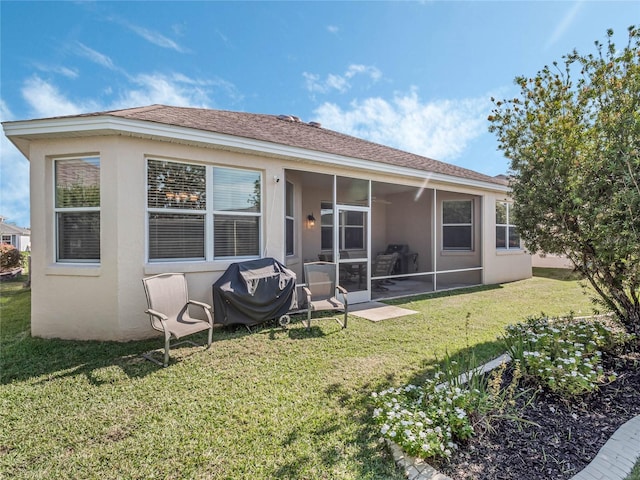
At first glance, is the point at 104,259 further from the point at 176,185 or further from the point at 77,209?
the point at 176,185

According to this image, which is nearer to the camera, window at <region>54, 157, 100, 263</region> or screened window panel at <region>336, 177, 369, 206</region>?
window at <region>54, 157, 100, 263</region>

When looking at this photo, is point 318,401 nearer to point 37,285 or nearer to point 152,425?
point 152,425

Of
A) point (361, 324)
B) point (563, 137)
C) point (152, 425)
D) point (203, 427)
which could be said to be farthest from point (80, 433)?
point (563, 137)

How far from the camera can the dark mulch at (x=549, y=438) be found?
7.36 ft

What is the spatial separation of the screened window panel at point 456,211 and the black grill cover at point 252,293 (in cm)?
809

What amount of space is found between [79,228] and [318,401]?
17.5 ft

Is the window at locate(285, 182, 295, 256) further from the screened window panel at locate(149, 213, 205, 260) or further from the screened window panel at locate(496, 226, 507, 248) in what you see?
the screened window panel at locate(496, 226, 507, 248)

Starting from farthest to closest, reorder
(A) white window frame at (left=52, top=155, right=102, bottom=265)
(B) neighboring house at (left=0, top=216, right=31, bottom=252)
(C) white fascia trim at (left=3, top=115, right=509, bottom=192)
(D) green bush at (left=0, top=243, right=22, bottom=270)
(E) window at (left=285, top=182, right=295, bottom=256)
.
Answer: (B) neighboring house at (left=0, top=216, right=31, bottom=252), (D) green bush at (left=0, top=243, right=22, bottom=270), (E) window at (left=285, top=182, right=295, bottom=256), (A) white window frame at (left=52, top=155, right=102, bottom=265), (C) white fascia trim at (left=3, top=115, right=509, bottom=192)

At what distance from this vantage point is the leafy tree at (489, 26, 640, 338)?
3.62 m

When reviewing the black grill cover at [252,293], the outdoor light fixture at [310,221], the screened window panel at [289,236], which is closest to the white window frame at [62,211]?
the black grill cover at [252,293]

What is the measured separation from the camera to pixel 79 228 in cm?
553

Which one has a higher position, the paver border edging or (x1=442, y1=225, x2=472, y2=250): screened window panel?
(x1=442, y1=225, x2=472, y2=250): screened window panel

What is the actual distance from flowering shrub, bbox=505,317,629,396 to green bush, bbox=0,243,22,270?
20.7 m

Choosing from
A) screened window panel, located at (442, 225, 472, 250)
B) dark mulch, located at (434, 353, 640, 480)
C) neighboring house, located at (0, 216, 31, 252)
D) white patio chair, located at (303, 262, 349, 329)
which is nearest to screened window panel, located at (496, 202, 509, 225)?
screened window panel, located at (442, 225, 472, 250)
